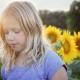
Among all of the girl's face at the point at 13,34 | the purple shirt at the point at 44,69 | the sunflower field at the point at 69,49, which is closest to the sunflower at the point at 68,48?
the sunflower field at the point at 69,49

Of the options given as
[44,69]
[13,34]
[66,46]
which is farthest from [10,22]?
[66,46]

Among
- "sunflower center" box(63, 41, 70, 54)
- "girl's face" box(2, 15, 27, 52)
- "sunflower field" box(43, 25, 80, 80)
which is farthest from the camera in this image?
"sunflower center" box(63, 41, 70, 54)

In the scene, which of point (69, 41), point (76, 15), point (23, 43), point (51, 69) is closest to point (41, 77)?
point (51, 69)

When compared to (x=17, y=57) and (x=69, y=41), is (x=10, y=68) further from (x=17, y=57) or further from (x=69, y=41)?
(x=69, y=41)

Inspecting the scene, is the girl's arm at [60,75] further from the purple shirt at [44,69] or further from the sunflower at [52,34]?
the sunflower at [52,34]

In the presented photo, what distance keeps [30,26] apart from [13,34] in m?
0.12

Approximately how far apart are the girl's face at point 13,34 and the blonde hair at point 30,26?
2cm

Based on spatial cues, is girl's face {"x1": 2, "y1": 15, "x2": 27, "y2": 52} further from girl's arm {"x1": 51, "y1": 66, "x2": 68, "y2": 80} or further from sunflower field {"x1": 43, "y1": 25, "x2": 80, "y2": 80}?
sunflower field {"x1": 43, "y1": 25, "x2": 80, "y2": 80}

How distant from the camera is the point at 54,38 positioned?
347cm

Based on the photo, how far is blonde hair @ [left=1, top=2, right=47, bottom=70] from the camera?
2381 mm

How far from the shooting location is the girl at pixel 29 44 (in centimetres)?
236

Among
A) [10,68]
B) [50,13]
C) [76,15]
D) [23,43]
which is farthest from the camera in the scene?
[50,13]

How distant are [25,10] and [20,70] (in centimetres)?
37

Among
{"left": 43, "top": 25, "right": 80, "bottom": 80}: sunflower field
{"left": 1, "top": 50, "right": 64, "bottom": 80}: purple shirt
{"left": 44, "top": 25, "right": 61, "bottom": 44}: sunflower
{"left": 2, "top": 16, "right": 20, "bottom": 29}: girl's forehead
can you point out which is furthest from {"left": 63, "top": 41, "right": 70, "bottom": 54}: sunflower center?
{"left": 2, "top": 16, "right": 20, "bottom": 29}: girl's forehead
